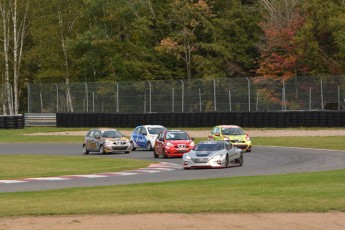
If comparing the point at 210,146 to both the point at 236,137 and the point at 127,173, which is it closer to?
the point at 127,173

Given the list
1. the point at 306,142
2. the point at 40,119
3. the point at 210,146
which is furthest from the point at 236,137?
the point at 40,119

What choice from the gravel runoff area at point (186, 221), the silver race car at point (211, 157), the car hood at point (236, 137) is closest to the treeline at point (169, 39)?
the car hood at point (236, 137)

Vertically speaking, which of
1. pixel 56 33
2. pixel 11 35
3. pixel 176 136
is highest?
pixel 11 35

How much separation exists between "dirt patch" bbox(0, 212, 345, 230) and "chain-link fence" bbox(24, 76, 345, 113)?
44.4 meters

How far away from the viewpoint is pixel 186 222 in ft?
55.1

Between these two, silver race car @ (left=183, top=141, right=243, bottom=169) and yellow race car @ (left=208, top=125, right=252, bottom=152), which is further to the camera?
yellow race car @ (left=208, top=125, right=252, bottom=152)

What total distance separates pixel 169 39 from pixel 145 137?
106 ft

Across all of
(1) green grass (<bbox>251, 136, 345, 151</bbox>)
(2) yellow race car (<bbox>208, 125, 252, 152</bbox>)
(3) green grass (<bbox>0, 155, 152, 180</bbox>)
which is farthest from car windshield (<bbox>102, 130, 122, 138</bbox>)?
(1) green grass (<bbox>251, 136, 345, 151</bbox>)

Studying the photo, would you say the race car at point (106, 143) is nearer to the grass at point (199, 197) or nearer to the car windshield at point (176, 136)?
the car windshield at point (176, 136)

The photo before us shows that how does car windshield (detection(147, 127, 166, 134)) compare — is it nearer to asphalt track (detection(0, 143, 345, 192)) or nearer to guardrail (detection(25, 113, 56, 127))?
asphalt track (detection(0, 143, 345, 192))

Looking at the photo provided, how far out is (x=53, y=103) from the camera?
76.1 m

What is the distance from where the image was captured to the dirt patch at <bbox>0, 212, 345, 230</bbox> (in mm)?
16250

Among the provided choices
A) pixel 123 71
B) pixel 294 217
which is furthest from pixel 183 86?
pixel 294 217

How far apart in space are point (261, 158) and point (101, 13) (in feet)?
171
